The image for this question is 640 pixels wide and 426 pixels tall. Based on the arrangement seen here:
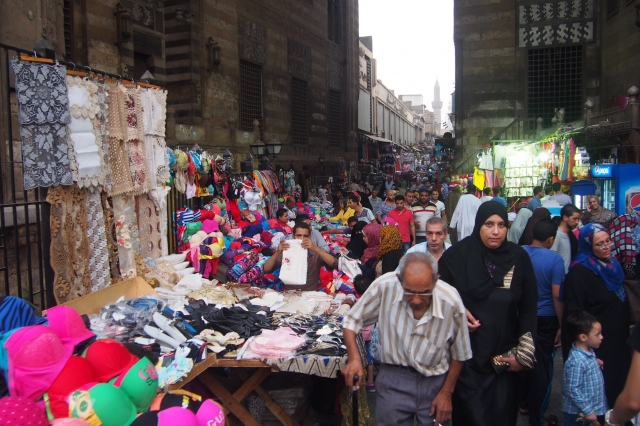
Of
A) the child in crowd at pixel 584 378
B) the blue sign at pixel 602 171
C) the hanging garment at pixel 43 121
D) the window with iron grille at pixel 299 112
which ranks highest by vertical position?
the window with iron grille at pixel 299 112

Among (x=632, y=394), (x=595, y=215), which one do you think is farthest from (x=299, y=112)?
(x=632, y=394)

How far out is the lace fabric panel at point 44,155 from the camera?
13.9ft

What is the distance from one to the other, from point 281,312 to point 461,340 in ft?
7.13

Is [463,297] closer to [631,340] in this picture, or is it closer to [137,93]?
[631,340]

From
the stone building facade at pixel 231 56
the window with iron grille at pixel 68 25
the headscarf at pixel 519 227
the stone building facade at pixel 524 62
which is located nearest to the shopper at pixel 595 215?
the headscarf at pixel 519 227

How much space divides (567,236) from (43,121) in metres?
5.13

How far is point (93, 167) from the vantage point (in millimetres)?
4664

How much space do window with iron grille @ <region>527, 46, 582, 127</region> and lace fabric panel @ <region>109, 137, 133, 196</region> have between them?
15221 millimetres

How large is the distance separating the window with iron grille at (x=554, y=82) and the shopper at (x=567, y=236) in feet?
42.5

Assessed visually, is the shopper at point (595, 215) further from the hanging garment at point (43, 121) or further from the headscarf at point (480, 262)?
the hanging garment at point (43, 121)

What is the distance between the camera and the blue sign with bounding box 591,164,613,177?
8.56 meters

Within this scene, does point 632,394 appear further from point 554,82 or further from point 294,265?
point 554,82

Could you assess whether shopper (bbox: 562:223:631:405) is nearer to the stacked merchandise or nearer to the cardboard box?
the cardboard box

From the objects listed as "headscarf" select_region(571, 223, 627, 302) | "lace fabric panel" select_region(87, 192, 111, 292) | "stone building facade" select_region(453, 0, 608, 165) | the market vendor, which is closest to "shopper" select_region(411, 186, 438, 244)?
the market vendor
